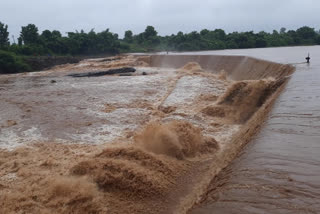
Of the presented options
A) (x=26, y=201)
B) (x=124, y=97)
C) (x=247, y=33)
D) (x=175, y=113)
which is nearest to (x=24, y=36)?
(x=247, y=33)

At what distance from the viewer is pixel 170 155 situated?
590 centimetres

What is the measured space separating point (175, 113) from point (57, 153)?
13.4ft

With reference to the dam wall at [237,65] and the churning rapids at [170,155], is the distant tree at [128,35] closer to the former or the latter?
the dam wall at [237,65]

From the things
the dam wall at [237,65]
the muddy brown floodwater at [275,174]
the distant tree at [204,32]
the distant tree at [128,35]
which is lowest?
the muddy brown floodwater at [275,174]

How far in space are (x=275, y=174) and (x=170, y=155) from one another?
9.21ft

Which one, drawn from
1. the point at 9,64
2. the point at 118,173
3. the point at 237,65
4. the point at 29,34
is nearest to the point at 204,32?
the point at 29,34

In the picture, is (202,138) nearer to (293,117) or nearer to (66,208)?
(293,117)

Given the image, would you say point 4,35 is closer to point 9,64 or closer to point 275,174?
point 9,64

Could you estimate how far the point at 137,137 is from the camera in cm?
680

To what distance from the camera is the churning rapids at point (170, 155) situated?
328 cm

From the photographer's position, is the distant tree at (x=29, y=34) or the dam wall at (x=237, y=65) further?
the distant tree at (x=29, y=34)

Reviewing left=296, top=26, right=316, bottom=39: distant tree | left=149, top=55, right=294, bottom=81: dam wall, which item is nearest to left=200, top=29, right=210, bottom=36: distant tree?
left=296, top=26, right=316, bottom=39: distant tree

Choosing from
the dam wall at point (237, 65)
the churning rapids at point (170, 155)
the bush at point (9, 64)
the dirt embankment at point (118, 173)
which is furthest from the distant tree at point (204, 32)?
the dirt embankment at point (118, 173)

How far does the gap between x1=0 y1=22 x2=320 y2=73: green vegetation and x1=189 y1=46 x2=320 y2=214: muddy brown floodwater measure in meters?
34.9
